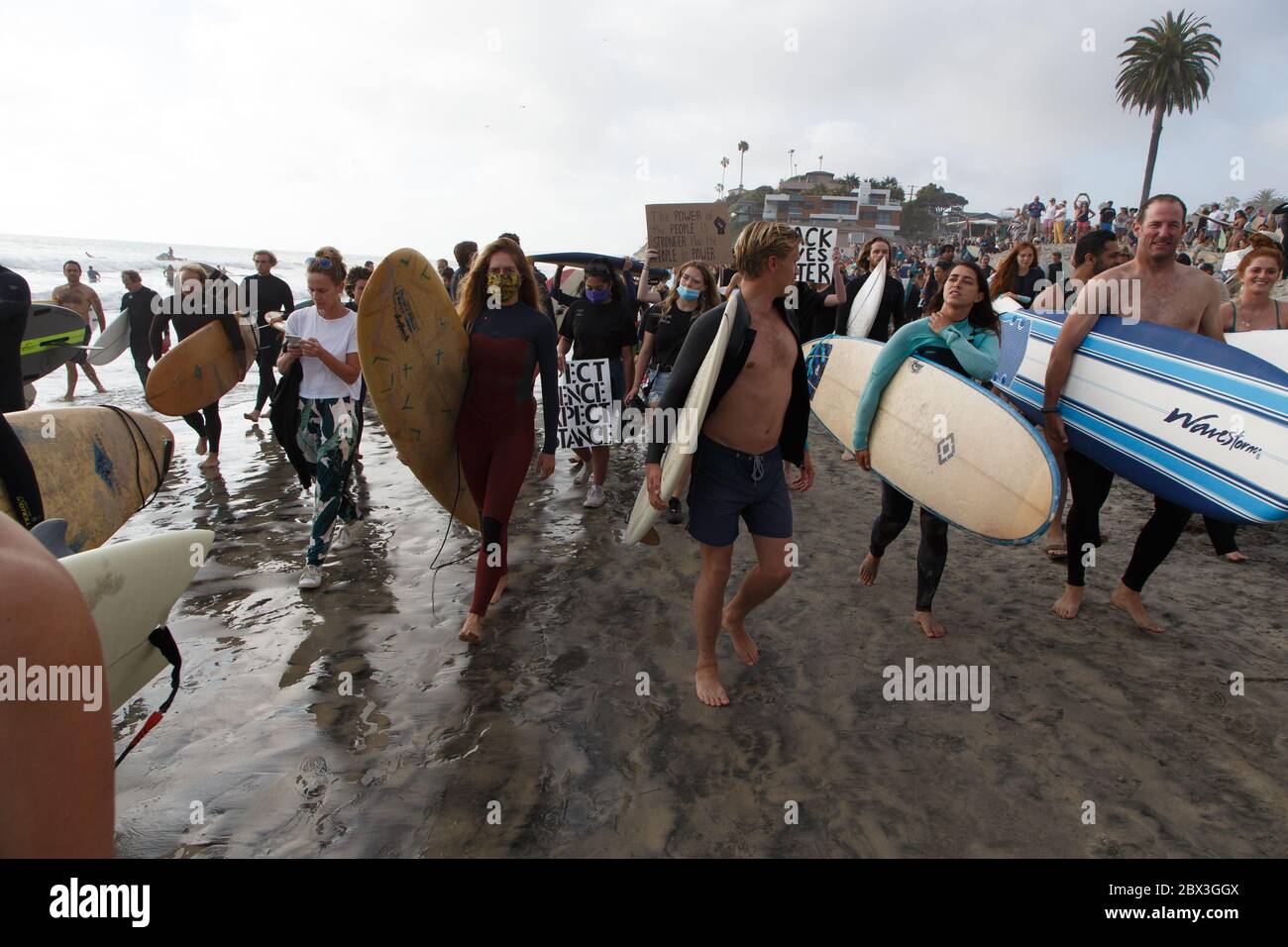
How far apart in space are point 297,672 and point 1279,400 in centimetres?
505

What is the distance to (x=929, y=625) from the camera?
360cm

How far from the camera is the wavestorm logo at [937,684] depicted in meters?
3.08

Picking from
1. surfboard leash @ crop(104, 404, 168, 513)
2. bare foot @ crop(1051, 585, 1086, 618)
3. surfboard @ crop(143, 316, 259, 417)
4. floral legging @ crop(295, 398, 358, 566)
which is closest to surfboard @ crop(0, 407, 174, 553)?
surfboard leash @ crop(104, 404, 168, 513)

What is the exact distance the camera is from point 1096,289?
3812 millimetres

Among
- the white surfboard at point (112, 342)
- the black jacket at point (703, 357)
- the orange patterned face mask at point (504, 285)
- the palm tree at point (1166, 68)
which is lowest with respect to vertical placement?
the white surfboard at point (112, 342)

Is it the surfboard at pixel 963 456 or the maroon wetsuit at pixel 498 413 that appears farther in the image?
the maroon wetsuit at pixel 498 413

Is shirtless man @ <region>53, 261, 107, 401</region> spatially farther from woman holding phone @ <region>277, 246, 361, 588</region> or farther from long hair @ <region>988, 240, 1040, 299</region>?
long hair @ <region>988, 240, 1040, 299</region>

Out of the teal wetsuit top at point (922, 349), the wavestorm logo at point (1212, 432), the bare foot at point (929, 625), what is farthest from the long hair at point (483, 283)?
the wavestorm logo at point (1212, 432)

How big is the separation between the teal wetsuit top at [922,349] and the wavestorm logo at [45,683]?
11.9 feet

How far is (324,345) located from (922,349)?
12.1 feet

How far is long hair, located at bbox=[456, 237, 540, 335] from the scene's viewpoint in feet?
12.7

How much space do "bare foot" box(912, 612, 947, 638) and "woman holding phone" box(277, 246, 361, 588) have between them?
356 centimetres
